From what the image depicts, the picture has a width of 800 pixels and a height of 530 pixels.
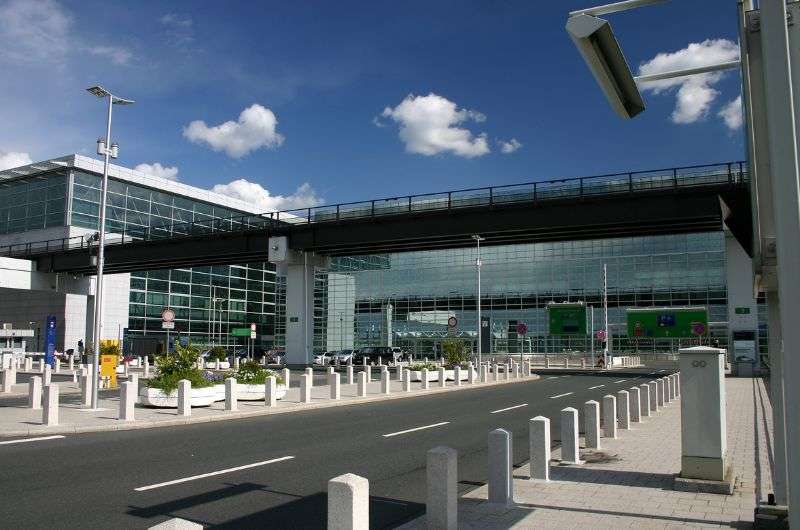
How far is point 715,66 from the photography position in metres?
7.00

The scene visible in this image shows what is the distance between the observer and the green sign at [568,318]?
194 ft

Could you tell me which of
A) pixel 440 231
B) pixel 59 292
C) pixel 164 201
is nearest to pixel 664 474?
pixel 440 231

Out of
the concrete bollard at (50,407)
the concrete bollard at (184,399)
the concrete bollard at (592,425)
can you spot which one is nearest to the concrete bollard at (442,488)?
the concrete bollard at (592,425)

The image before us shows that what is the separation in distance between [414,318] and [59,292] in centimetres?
3971

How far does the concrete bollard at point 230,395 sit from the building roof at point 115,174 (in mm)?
48297

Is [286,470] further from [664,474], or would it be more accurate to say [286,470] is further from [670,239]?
[670,239]

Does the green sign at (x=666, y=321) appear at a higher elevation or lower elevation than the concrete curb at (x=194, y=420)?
higher

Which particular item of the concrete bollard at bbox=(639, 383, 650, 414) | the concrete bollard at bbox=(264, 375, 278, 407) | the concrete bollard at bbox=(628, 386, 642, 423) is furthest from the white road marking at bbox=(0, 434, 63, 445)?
the concrete bollard at bbox=(639, 383, 650, 414)

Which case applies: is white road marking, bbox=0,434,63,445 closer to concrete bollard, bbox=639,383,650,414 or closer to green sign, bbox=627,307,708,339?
concrete bollard, bbox=639,383,650,414

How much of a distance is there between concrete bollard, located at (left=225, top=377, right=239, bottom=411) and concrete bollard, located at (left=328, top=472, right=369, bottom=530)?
15.0m

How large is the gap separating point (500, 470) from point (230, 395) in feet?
42.9

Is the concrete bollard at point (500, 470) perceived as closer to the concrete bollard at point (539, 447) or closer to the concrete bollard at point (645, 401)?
the concrete bollard at point (539, 447)

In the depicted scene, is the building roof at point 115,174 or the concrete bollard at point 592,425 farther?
the building roof at point 115,174

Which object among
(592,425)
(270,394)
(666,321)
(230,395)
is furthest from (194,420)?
(666,321)
